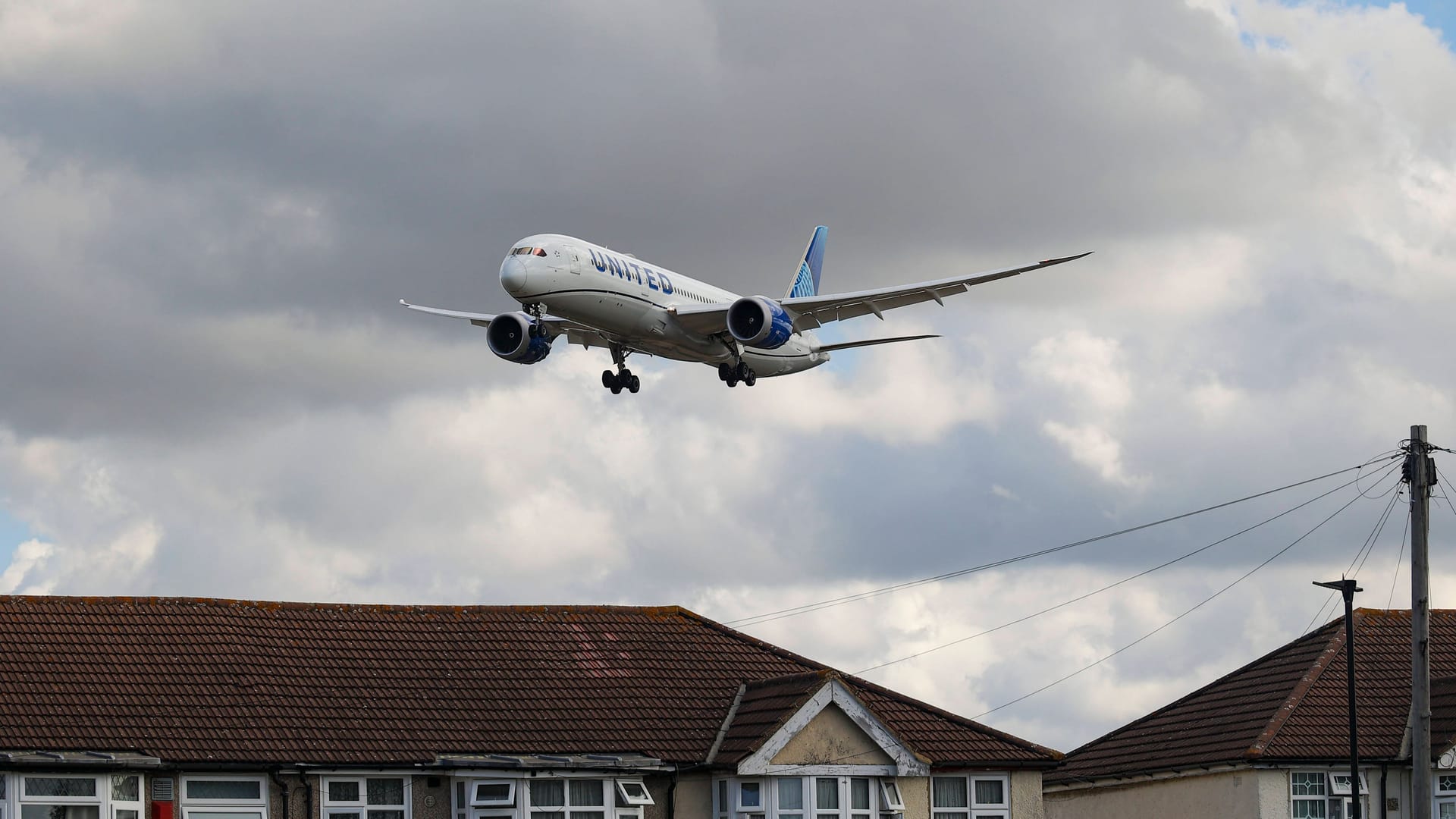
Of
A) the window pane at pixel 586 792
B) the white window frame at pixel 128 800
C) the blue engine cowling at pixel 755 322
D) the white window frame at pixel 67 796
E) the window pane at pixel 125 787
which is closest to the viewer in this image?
the white window frame at pixel 67 796

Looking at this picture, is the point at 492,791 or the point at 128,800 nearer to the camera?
the point at 128,800

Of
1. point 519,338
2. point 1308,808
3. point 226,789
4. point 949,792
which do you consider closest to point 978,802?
point 949,792

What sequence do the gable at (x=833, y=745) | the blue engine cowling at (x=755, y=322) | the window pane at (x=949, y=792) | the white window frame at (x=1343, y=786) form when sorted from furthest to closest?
the blue engine cowling at (x=755, y=322)
the white window frame at (x=1343, y=786)
the window pane at (x=949, y=792)
the gable at (x=833, y=745)

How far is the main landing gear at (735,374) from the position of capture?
55.8 meters

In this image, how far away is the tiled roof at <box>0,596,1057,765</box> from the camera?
35.8 meters

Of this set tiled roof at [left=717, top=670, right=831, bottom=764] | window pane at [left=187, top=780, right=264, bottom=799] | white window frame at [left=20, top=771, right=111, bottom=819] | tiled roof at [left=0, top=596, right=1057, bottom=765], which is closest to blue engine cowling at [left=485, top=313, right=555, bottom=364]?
tiled roof at [left=0, top=596, right=1057, bottom=765]

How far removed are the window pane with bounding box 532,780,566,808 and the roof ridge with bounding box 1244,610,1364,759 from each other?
14.7m

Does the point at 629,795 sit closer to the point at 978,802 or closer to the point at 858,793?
the point at 858,793

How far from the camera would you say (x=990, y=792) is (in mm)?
39469

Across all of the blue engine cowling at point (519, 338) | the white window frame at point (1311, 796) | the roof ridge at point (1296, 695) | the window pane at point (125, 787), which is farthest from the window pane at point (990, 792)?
the blue engine cowling at point (519, 338)

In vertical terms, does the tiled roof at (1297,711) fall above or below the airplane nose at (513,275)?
below

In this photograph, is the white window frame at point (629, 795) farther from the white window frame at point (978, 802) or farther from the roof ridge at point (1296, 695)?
the roof ridge at point (1296, 695)

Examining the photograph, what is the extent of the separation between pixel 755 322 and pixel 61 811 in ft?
74.7

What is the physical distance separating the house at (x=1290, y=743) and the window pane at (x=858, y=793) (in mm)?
9278
